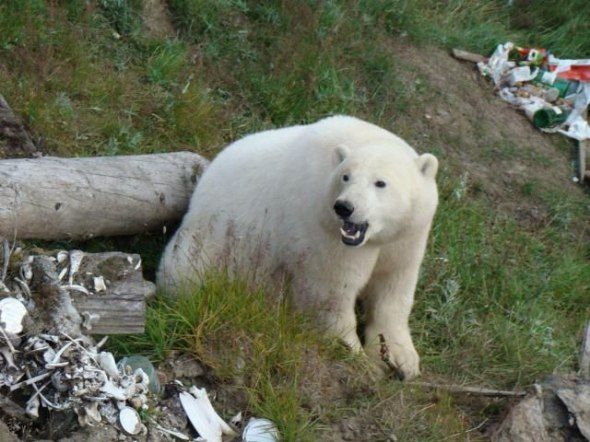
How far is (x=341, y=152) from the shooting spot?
16.6 feet

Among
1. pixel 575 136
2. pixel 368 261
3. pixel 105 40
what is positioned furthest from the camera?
pixel 575 136

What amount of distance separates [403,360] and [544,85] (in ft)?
15.8

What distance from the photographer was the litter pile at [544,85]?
9.24 metres

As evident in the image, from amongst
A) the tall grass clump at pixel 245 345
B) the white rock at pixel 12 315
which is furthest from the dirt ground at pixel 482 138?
the white rock at pixel 12 315

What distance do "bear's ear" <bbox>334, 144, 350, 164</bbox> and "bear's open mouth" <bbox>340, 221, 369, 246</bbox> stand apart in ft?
1.30

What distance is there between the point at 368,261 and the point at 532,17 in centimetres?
615

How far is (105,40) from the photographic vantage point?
783 cm

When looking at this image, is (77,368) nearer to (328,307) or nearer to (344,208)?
(344,208)

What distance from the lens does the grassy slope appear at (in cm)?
485

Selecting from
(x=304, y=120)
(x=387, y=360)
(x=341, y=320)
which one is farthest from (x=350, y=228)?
(x=304, y=120)

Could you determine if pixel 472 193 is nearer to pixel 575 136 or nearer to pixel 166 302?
pixel 575 136

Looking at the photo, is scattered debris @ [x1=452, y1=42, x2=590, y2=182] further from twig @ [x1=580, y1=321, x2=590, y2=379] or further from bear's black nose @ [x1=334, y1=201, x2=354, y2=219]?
bear's black nose @ [x1=334, y1=201, x2=354, y2=219]

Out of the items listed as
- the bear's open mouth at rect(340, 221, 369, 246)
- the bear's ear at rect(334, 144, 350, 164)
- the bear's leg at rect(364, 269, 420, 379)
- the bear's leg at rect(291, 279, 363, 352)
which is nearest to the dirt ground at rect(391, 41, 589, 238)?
the bear's leg at rect(364, 269, 420, 379)

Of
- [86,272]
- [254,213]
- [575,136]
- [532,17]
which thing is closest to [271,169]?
[254,213]
